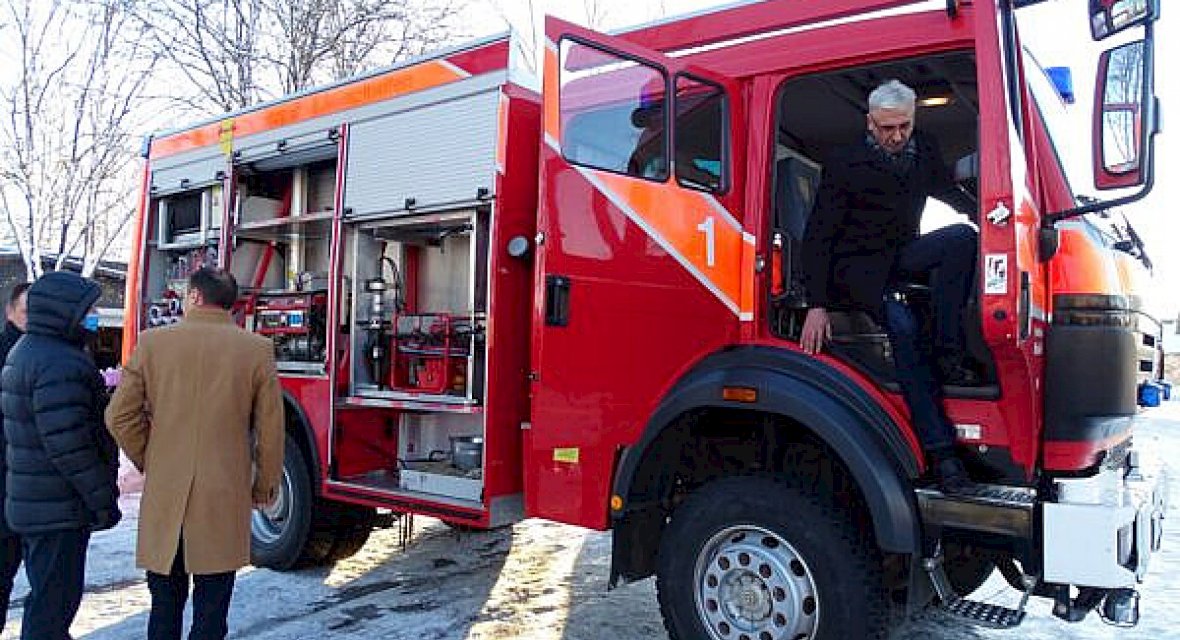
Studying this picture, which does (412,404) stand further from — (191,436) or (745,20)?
(745,20)

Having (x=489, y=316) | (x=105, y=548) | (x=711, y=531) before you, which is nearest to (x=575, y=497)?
(x=711, y=531)

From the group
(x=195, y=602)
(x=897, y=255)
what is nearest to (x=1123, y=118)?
(x=897, y=255)

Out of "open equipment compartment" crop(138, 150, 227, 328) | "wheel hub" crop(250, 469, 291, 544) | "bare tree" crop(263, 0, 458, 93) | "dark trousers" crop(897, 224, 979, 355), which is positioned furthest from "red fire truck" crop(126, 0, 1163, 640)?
A: "bare tree" crop(263, 0, 458, 93)

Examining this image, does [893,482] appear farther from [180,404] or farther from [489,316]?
[180,404]

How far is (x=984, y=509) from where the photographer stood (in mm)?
3082

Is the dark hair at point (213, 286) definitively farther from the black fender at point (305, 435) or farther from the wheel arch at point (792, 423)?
the black fender at point (305, 435)

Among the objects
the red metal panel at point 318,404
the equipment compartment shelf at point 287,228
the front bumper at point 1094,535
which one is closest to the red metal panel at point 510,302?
the red metal panel at point 318,404

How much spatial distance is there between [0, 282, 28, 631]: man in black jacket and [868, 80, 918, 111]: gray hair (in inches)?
134

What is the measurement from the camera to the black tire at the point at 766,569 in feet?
10.9

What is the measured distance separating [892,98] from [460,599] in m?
3.40

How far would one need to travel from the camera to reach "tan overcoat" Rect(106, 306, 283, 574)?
329 centimetres

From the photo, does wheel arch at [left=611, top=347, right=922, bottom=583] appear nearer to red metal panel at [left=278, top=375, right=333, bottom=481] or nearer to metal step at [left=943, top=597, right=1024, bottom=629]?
metal step at [left=943, top=597, right=1024, bottom=629]

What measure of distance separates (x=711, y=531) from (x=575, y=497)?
69 cm

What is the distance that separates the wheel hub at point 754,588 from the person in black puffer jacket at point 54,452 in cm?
240
